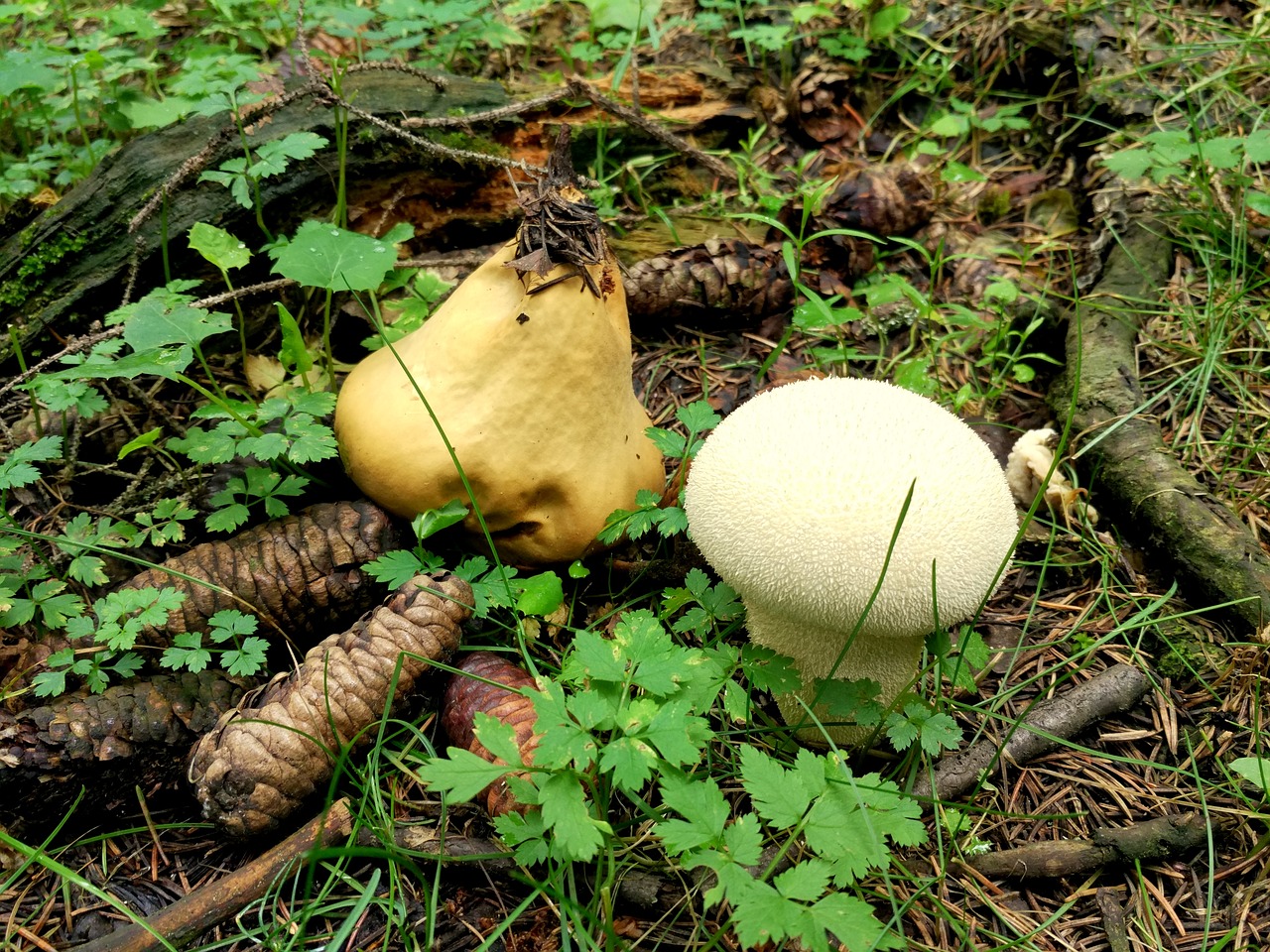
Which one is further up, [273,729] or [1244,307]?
[273,729]

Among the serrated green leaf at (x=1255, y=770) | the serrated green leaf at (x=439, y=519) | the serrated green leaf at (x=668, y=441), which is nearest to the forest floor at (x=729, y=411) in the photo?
the serrated green leaf at (x=1255, y=770)

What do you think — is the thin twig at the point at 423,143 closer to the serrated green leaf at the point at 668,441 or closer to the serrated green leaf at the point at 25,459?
the serrated green leaf at the point at 668,441

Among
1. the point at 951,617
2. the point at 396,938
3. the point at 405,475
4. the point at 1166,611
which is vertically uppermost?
the point at 405,475

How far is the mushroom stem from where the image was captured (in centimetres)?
202

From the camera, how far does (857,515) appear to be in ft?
5.67

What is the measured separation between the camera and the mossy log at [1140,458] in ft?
7.59

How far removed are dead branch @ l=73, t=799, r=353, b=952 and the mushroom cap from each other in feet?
3.35

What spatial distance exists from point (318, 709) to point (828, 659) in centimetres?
118

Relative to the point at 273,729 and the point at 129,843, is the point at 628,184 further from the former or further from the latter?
the point at 129,843

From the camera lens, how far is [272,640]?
2.22 meters

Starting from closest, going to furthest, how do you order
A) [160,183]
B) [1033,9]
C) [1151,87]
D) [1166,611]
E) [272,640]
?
[272,640] < [1166,611] < [160,183] < [1151,87] < [1033,9]

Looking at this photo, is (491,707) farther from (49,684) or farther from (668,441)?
(49,684)

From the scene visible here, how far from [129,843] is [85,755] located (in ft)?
→ 0.77

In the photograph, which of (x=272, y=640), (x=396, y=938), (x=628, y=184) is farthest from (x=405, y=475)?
(x=628, y=184)
